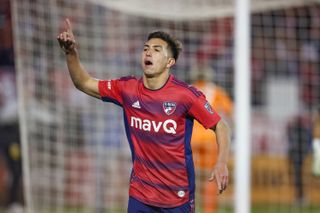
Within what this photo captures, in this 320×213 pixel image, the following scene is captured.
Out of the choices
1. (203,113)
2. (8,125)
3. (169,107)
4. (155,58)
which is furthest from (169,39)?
(8,125)

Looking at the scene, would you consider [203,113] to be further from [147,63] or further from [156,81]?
[147,63]

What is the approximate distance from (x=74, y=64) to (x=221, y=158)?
1.31 metres

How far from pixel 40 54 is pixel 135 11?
1.29 metres

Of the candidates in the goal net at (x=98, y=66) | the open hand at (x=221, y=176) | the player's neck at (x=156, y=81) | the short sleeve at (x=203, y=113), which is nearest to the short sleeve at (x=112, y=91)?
the player's neck at (x=156, y=81)

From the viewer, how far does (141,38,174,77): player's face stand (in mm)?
6852

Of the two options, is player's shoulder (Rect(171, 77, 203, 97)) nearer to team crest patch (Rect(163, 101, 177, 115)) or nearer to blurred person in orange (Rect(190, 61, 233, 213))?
team crest patch (Rect(163, 101, 177, 115))

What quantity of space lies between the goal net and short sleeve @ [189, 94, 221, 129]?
4230mm

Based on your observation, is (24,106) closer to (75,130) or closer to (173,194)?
(75,130)

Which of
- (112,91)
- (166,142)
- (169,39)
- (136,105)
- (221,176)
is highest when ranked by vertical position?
(169,39)

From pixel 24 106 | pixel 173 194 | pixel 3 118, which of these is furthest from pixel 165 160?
pixel 3 118

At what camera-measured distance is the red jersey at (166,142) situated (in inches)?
268

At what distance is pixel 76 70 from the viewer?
23.0 feet

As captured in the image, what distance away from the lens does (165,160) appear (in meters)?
6.82

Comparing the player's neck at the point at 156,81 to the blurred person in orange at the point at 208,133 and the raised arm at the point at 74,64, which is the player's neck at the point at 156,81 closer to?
the raised arm at the point at 74,64
